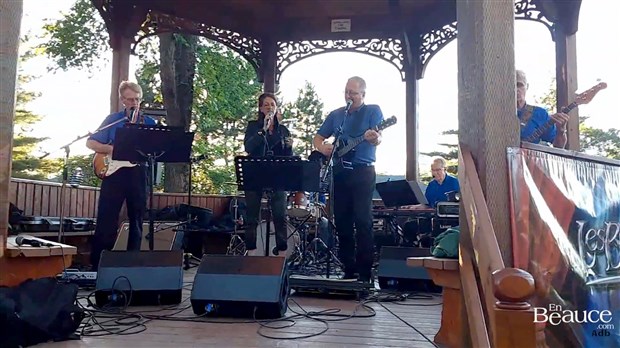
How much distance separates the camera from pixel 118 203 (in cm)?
399

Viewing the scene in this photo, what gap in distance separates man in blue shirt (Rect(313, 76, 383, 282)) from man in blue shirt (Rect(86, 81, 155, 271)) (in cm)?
139

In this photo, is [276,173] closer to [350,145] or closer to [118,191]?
[350,145]

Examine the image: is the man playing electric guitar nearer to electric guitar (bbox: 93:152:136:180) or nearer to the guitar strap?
the guitar strap

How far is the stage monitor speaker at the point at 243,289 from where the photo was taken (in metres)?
2.92

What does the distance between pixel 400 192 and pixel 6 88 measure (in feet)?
13.8

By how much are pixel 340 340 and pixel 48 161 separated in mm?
18932

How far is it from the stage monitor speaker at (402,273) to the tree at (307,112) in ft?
77.3

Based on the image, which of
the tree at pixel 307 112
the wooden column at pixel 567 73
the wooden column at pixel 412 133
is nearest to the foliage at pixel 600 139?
the tree at pixel 307 112

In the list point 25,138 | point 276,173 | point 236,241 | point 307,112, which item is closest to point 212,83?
point 236,241

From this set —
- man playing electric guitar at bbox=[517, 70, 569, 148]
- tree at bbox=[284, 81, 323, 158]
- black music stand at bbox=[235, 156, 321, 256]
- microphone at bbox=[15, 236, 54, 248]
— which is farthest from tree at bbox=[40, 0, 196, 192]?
tree at bbox=[284, 81, 323, 158]

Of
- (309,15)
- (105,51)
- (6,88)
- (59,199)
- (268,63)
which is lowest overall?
(59,199)

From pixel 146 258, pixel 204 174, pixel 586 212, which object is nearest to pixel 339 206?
pixel 146 258

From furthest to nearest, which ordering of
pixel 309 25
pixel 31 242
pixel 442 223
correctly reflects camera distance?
pixel 309 25, pixel 442 223, pixel 31 242

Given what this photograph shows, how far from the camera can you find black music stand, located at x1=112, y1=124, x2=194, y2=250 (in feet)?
11.3
